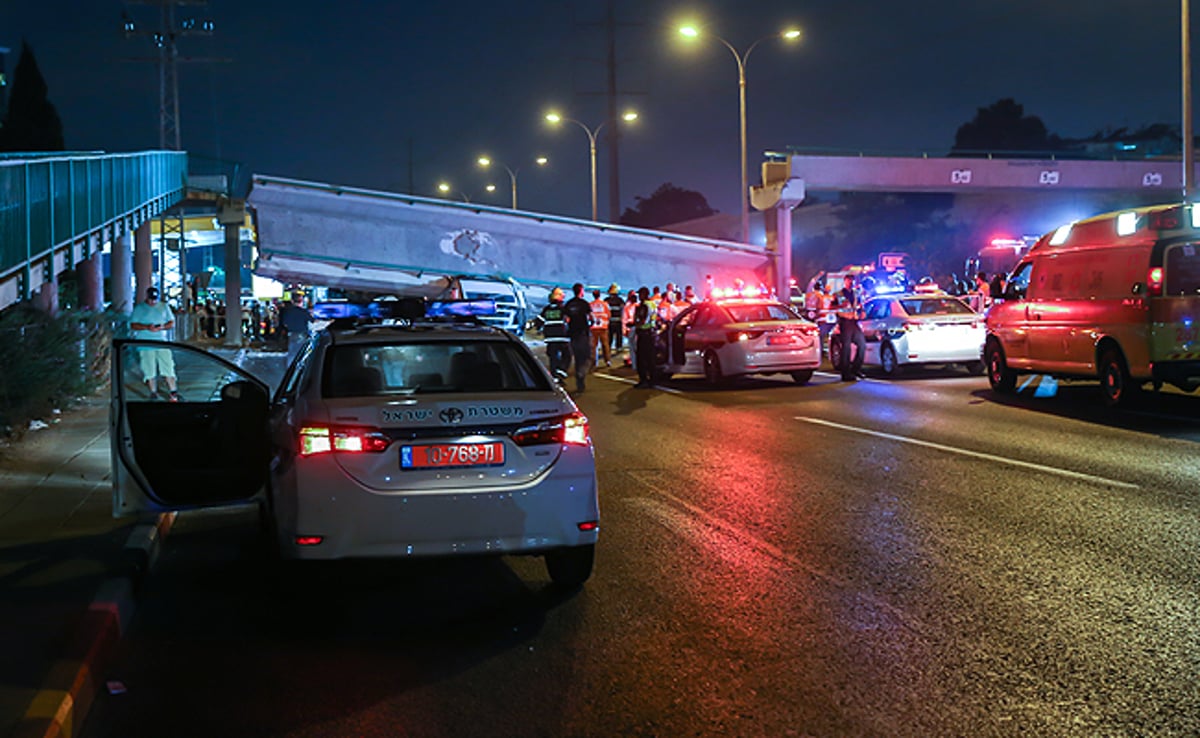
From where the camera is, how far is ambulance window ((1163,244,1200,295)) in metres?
13.0

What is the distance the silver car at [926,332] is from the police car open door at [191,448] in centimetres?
1425

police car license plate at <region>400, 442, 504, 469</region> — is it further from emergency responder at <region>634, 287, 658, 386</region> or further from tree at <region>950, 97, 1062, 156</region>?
tree at <region>950, 97, 1062, 156</region>

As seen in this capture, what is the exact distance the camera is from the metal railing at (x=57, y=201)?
12680mm

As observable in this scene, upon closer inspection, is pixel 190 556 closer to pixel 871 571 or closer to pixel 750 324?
pixel 871 571

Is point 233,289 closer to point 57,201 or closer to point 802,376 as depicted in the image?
point 57,201

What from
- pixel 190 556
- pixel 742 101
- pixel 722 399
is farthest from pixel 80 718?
pixel 742 101

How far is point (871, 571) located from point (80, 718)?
4.10 m

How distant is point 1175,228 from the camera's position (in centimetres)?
1327

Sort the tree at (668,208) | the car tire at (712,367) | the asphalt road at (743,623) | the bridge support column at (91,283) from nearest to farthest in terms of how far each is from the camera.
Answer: the asphalt road at (743,623) → the car tire at (712,367) → the bridge support column at (91,283) → the tree at (668,208)

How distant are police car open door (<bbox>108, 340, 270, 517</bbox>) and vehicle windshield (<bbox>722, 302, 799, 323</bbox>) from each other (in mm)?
12165

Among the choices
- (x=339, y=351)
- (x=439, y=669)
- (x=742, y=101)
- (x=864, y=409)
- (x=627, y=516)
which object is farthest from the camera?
(x=742, y=101)

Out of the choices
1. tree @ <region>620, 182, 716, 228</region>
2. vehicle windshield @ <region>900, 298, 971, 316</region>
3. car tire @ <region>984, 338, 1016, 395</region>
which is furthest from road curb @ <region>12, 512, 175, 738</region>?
tree @ <region>620, 182, 716, 228</region>

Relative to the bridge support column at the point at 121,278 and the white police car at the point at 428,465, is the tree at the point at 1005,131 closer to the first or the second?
the bridge support column at the point at 121,278

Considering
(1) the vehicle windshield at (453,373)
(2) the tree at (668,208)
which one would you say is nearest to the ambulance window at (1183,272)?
(1) the vehicle windshield at (453,373)
